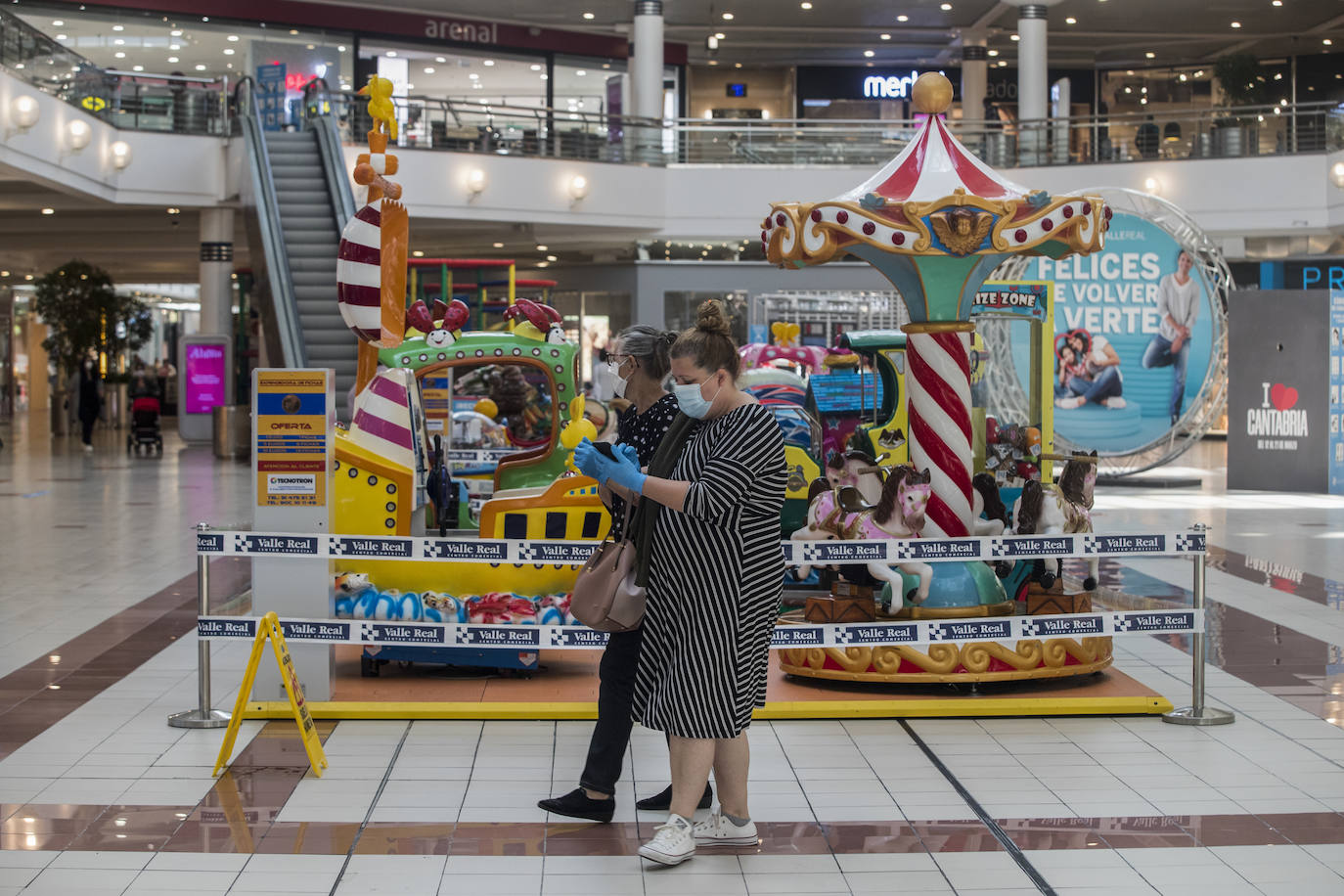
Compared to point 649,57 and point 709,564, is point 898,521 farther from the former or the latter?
point 649,57

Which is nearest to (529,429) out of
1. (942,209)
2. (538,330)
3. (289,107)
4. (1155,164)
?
(538,330)

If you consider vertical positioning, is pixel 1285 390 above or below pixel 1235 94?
below

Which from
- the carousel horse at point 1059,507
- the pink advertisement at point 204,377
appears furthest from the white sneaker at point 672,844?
the pink advertisement at point 204,377

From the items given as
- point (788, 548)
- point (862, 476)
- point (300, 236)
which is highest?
point (300, 236)

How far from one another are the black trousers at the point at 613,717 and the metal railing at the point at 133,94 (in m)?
16.0

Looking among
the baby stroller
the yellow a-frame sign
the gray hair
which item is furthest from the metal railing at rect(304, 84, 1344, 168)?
the gray hair

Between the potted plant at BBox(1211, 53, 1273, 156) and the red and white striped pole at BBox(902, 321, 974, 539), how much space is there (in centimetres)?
1733

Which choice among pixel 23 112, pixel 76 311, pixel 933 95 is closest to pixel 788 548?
pixel 933 95

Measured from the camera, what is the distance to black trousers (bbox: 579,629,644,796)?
4.47 metres

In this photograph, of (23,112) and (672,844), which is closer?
(672,844)

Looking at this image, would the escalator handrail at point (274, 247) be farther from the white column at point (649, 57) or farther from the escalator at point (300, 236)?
the white column at point (649, 57)

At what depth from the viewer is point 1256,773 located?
5027 mm

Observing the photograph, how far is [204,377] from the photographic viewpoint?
22438 millimetres

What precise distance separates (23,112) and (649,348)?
14822 millimetres
